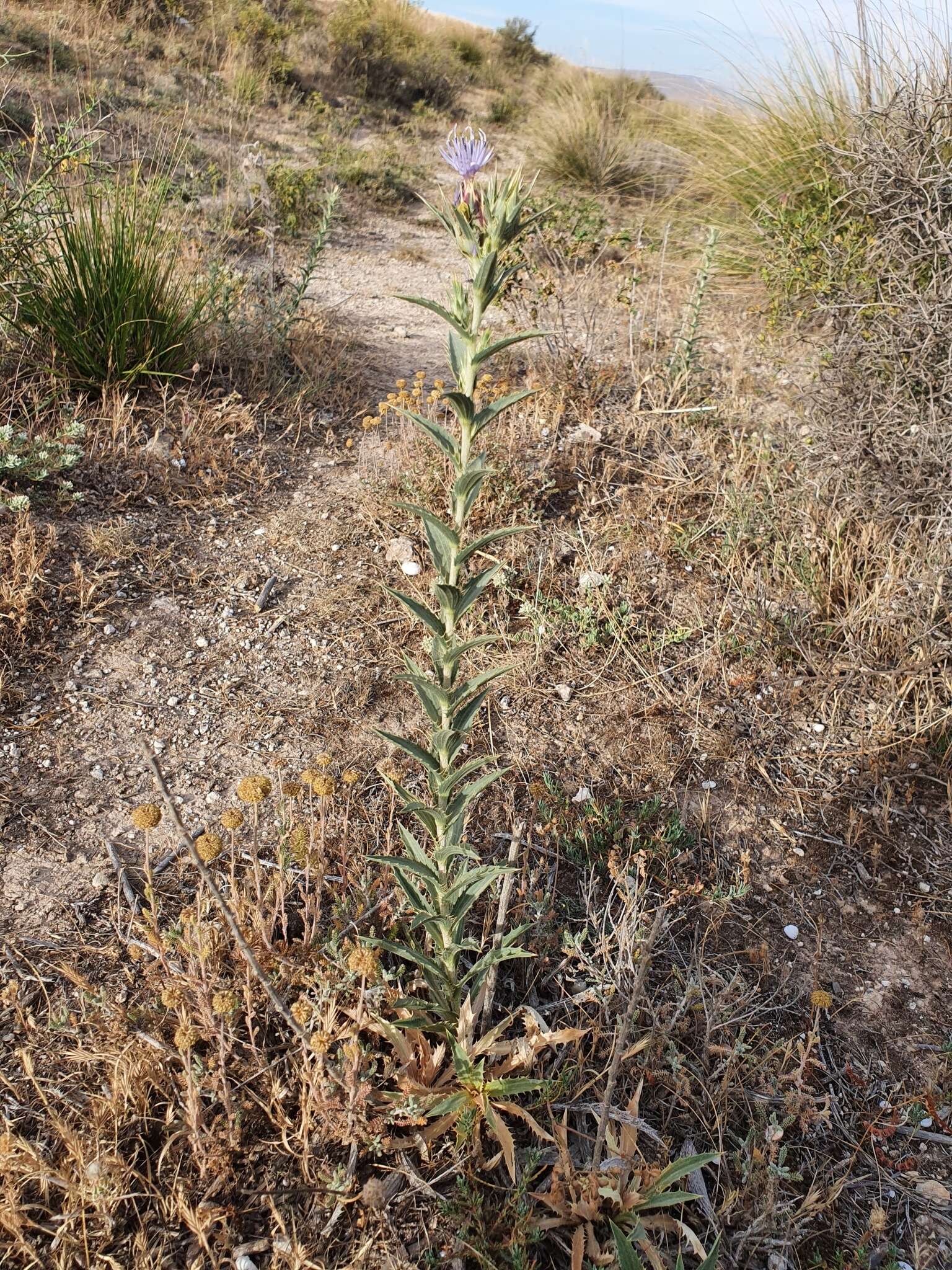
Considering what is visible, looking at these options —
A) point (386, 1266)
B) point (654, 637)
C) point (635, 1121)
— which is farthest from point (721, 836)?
point (386, 1266)

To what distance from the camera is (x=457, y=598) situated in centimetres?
130

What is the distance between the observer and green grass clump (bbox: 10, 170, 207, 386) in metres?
3.41

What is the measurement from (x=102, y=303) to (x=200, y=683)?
72.1 inches

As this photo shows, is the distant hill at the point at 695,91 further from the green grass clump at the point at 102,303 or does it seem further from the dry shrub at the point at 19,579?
the dry shrub at the point at 19,579

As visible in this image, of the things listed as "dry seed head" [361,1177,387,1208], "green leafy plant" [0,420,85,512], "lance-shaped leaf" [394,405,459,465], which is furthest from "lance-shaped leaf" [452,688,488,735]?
"green leafy plant" [0,420,85,512]

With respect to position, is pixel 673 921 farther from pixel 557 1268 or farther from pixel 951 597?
pixel 951 597

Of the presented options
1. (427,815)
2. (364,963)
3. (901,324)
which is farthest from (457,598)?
(901,324)

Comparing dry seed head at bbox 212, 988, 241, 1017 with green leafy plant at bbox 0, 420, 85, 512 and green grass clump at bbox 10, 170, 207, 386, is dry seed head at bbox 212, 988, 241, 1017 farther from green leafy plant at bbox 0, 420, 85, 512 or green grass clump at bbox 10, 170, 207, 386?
green grass clump at bbox 10, 170, 207, 386

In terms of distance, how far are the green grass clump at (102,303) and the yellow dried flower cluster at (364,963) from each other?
2.79 m

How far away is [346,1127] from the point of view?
163 cm

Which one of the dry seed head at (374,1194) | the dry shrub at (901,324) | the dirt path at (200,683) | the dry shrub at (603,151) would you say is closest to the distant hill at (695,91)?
the dry shrub at (603,151)

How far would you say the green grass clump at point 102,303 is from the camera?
3.41m

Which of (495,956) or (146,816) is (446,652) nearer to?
(495,956)

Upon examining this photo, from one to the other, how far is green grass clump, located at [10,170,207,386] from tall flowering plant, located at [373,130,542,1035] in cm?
257
